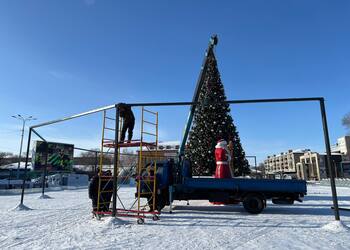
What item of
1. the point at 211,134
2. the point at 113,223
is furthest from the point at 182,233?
the point at 211,134

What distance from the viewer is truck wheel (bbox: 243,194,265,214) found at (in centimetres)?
1117

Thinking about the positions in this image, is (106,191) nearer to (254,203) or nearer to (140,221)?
(140,221)

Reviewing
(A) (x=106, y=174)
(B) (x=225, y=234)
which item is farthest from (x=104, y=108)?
(B) (x=225, y=234)

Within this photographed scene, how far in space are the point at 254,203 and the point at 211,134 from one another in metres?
11.3

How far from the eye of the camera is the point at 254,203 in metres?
11.3

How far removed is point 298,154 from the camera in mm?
122188

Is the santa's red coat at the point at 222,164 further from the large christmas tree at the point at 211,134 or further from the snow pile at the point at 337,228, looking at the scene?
the large christmas tree at the point at 211,134

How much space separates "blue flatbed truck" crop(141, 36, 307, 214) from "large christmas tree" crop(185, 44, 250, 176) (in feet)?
31.6

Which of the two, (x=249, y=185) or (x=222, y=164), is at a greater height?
(x=222, y=164)

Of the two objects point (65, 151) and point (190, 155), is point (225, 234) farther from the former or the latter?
point (65, 151)

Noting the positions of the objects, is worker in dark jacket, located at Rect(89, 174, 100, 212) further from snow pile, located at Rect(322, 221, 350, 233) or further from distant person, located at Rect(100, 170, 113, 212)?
snow pile, located at Rect(322, 221, 350, 233)

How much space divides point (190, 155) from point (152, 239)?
15580 mm

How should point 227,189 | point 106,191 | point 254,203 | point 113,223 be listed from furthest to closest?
point 227,189 < point 254,203 < point 106,191 < point 113,223

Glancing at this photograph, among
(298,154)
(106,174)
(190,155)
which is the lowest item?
(106,174)
